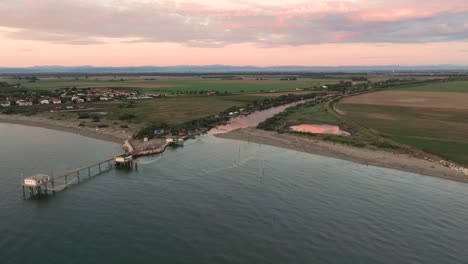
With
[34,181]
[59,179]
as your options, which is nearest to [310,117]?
[59,179]

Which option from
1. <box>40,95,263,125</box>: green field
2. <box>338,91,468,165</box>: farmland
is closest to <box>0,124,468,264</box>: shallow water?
<box>338,91,468,165</box>: farmland

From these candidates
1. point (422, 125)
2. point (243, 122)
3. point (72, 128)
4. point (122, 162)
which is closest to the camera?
point (122, 162)

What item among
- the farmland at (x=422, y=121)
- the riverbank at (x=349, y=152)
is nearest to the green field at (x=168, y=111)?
the riverbank at (x=349, y=152)

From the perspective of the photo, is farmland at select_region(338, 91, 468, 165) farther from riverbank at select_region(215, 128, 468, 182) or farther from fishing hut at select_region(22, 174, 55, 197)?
fishing hut at select_region(22, 174, 55, 197)

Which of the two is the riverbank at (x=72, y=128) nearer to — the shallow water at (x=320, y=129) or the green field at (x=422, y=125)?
the shallow water at (x=320, y=129)

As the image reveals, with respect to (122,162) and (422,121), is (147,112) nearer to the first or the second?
(122,162)
